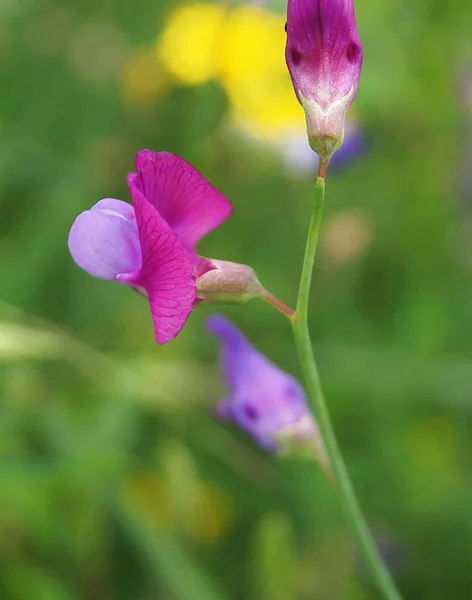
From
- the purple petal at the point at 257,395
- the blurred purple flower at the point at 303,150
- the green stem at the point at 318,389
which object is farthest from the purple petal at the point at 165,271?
the blurred purple flower at the point at 303,150

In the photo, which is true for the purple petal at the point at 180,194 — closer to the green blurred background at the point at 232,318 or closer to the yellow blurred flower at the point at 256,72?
the green blurred background at the point at 232,318

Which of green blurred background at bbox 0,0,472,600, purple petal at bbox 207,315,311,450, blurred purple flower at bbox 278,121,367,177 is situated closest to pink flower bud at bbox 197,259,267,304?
purple petal at bbox 207,315,311,450

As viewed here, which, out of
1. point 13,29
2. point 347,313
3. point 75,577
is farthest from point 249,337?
point 13,29

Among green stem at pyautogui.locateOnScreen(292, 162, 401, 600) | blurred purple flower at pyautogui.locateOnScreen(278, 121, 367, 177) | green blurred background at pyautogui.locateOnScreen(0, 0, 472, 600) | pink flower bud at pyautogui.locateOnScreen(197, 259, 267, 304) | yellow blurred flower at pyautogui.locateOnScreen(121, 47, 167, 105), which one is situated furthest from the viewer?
yellow blurred flower at pyautogui.locateOnScreen(121, 47, 167, 105)

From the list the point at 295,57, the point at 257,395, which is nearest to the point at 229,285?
the point at 295,57

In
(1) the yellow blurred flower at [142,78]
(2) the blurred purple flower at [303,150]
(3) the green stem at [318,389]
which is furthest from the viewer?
(1) the yellow blurred flower at [142,78]

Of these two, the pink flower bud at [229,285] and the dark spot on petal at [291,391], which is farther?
the dark spot on petal at [291,391]

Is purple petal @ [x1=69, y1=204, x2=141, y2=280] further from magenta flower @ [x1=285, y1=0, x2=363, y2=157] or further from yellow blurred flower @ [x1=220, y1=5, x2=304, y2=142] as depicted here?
yellow blurred flower @ [x1=220, y1=5, x2=304, y2=142]
